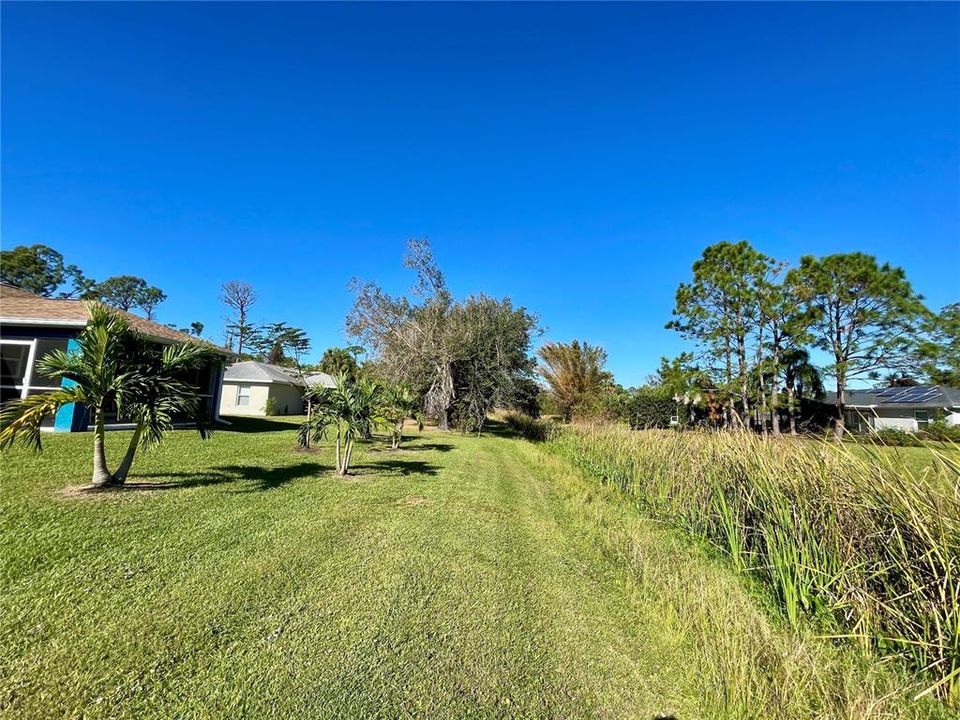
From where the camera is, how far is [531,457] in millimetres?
14500

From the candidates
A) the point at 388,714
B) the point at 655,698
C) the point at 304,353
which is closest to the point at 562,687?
the point at 655,698

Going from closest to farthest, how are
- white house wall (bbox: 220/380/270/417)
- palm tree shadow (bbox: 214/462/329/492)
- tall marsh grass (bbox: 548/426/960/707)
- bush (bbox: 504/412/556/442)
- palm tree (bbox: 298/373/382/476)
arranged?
tall marsh grass (bbox: 548/426/960/707) < palm tree shadow (bbox: 214/462/329/492) < palm tree (bbox: 298/373/382/476) < bush (bbox: 504/412/556/442) < white house wall (bbox: 220/380/270/417)

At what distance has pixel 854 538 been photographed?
3.68m

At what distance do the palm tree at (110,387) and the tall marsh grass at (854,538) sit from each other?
→ 7.91 m

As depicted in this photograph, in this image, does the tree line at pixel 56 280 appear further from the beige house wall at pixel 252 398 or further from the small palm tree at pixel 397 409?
the small palm tree at pixel 397 409

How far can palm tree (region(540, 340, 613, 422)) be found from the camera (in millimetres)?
27239

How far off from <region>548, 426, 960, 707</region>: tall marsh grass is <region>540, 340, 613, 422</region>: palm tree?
2148 centimetres

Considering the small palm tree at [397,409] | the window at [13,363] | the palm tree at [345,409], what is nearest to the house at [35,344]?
the window at [13,363]

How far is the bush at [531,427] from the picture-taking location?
21.8 metres

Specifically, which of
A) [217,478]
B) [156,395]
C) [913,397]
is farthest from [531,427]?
[913,397]

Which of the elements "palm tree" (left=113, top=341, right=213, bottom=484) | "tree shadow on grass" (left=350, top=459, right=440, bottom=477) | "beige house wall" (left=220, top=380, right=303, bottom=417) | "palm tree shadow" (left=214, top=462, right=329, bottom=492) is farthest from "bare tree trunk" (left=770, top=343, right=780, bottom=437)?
"beige house wall" (left=220, top=380, right=303, bottom=417)

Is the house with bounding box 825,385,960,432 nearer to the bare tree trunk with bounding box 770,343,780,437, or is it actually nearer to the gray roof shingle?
the gray roof shingle

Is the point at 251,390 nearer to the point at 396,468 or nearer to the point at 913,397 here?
the point at 396,468

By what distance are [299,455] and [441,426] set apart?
1191 cm
